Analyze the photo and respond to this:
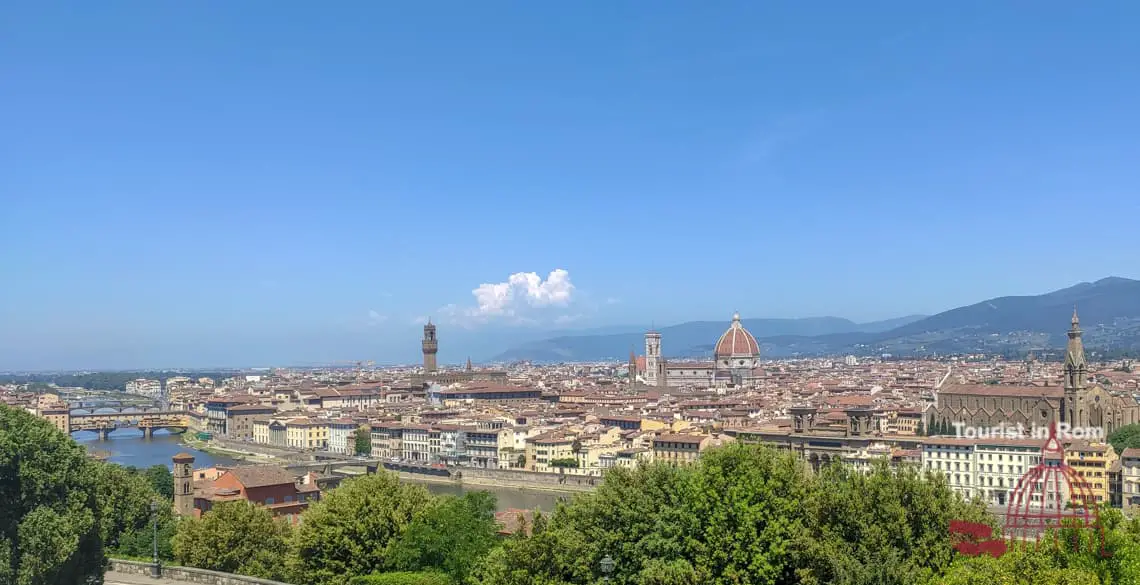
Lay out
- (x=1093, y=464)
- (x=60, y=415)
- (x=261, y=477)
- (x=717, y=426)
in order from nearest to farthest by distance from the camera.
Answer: (x=261, y=477) < (x=1093, y=464) < (x=717, y=426) < (x=60, y=415)

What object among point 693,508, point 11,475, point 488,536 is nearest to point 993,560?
point 693,508

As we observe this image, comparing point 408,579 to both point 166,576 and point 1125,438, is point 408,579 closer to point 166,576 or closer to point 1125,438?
point 166,576

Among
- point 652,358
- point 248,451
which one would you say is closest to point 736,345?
point 652,358

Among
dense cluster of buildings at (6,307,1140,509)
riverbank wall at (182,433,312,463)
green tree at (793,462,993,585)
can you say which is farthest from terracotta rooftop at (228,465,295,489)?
riverbank wall at (182,433,312,463)

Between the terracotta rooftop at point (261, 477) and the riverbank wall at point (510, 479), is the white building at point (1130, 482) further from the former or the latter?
the terracotta rooftop at point (261, 477)

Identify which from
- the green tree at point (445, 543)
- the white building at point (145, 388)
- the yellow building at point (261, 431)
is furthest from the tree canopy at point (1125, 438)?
the white building at point (145, 388)

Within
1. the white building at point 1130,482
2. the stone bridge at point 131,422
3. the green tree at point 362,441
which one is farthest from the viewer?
the stone bridge at point 131,422

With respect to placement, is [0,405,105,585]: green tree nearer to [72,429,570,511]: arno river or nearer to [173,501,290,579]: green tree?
[173,501,290,579]: green tree
